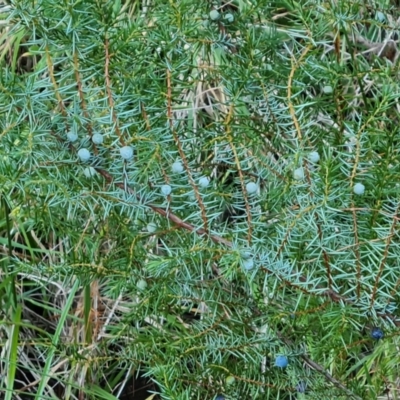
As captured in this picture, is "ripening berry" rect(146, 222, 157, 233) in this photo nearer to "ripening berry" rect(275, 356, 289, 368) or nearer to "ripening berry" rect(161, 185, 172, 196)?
"ripening berry" rect(161, 185, 172, 196)

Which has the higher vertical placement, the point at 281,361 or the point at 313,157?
the point at 313,157

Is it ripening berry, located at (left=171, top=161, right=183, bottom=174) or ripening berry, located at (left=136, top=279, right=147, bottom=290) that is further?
ripening berry, located at (left=136, top=279, right=147, bottom=290)

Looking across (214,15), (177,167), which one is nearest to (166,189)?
(177,167)

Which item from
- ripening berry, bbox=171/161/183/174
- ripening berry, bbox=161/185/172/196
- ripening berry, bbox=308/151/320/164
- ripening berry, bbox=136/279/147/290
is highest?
ripening berry, bbox=308/151/320/164

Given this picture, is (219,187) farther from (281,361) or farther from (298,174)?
(281,361)

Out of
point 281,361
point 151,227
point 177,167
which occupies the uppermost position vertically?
point 177,167

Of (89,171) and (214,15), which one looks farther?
(214,15)

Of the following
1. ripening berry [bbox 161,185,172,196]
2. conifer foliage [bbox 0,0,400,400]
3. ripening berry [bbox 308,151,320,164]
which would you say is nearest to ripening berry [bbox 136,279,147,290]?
conifer foliage [bbox 0,0,400,400]

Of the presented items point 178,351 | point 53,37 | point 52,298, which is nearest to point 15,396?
point 52,298

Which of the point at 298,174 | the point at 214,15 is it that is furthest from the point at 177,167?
the point at 214,15

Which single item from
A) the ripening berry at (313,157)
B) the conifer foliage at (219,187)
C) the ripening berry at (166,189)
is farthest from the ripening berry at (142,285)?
the ripening berry at (313,157)

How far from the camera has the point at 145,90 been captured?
794mm

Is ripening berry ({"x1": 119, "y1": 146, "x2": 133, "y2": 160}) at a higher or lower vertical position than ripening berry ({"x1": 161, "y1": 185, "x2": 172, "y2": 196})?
higher

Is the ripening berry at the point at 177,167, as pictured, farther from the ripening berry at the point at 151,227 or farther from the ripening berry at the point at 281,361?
the ripening berry at the point at 281,361
